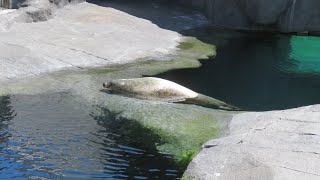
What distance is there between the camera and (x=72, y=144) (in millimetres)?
7496

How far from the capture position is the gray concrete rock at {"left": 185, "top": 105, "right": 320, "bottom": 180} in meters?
5.56

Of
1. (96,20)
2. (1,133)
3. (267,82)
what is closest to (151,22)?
(96,20)

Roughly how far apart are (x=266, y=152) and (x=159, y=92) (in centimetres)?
406

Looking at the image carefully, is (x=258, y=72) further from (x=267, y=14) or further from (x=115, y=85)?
(x=267, y=14)

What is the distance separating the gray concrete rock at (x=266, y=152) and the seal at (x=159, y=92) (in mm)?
2378

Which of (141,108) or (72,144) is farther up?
(141,108)

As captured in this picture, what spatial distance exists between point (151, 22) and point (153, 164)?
10.9 m

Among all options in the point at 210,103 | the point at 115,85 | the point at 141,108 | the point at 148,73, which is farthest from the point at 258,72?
the point at 141,108

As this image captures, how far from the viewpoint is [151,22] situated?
57.2ft

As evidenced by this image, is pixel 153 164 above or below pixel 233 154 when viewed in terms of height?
below

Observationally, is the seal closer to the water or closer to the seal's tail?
the seal's tail

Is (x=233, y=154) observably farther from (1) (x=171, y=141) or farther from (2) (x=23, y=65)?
(2) (x=23, y=65)

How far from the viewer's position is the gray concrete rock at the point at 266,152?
556 centimetres

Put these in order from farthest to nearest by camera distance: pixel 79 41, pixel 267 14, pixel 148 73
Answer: pixel 267 14
pixel 79 41
pixel 148 73
